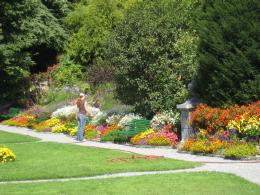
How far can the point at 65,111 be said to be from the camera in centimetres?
2838

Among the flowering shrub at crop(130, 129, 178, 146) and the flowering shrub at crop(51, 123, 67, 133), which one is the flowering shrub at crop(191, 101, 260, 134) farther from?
the flowering shrub at crop(51, 123, 67, 133)

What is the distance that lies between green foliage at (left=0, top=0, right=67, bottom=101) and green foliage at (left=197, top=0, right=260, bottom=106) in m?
17.0

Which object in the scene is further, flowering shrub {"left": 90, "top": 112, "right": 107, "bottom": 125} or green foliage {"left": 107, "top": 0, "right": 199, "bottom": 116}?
flowering shrub {"left": 90, "top": 112, "right": 107, "bottom": 125}

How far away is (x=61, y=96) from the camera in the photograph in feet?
113

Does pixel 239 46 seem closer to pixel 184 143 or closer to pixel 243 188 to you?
pixel 184 143

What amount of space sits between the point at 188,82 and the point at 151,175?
32.6ft

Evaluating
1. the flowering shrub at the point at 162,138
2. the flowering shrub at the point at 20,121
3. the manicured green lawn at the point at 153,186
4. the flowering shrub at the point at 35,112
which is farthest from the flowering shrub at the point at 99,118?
the manicured green lawn at the point at 153,186

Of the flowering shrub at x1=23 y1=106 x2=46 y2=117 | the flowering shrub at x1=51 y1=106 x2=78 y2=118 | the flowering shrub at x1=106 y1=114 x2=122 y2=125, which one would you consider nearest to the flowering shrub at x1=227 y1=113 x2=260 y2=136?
the flowering shrub at x1=106 y1=114 x2=122 y2=125

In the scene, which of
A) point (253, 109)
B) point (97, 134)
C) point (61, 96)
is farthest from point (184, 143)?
point (61, 96)

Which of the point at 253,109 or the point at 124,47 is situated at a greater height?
the point at 124,47

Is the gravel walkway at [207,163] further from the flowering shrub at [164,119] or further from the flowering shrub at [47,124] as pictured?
the flowering shrub at [47,124]

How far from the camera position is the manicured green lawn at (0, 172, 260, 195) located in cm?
1090

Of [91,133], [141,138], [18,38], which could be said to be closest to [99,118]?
[91,133]

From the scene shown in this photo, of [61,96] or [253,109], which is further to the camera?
[61,96]
